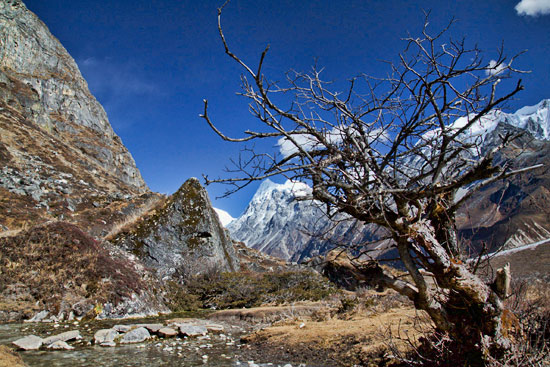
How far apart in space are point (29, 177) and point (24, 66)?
193 feet

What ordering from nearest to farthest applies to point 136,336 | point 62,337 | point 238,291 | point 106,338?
point 62,337 < point 106,338 < point 136,336 < point 238,291

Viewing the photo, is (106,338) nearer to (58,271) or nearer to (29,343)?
(29,343)

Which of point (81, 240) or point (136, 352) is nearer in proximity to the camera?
point (136, 352)

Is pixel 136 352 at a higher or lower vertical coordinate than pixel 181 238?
lower

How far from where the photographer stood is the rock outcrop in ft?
51.6

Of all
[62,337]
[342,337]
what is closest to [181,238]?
[62,337]

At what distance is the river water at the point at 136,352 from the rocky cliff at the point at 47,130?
1558cm

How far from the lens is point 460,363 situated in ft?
10.4

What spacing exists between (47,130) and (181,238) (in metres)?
55.3

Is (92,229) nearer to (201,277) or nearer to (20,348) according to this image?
(201,277)

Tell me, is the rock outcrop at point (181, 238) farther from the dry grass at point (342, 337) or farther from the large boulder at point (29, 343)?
the large boulder at point (29, 343)

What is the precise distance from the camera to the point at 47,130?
57156 millimetres

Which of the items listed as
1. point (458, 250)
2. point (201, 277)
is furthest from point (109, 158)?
point (458, 250)

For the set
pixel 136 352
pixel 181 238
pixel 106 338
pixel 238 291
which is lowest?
pixel 136 352
